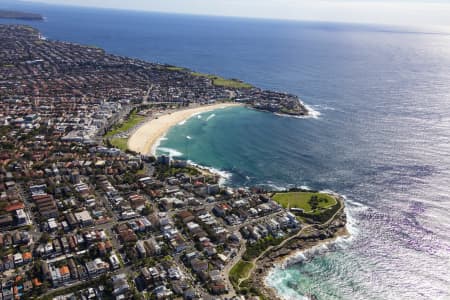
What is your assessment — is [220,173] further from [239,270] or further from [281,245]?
[239,270]

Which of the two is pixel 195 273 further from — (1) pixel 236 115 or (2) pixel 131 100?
(2) pixel 131 100

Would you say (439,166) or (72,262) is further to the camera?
(439,166)

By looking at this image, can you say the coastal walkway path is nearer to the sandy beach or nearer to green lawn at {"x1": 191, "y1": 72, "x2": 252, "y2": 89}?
the sandy beach

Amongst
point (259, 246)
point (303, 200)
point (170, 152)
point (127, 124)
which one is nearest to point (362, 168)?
point (303, 200)

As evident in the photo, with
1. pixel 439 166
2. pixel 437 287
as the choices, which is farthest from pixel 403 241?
pixel 439 166

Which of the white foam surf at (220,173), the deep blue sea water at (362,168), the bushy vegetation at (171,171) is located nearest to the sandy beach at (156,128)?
the deep blue sea water at (362,168)

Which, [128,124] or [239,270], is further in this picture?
[128,124]

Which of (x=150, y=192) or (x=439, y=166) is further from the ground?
(x=439, y=166)
